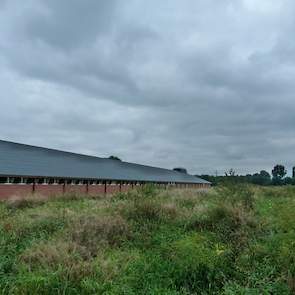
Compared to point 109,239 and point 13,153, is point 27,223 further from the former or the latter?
point 13,153

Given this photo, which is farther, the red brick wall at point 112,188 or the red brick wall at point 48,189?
the red brick wall at point 112,188

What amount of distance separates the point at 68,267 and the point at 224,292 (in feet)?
9.27

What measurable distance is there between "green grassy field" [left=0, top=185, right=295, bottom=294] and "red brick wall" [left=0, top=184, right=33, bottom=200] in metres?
15.9

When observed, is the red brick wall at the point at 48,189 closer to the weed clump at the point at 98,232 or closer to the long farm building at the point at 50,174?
the long farm building at the point at 50,174

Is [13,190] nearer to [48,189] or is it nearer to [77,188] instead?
[48,189]

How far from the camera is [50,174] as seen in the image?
3406cm

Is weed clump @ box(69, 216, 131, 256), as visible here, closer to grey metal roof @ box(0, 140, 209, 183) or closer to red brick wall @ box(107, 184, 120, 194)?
grey metal roof @ box(0, 140, 209, 183)

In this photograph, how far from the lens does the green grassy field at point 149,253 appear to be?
7.36 m

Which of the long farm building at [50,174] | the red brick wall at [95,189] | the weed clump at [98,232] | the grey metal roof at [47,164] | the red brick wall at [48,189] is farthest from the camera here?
the red brick wall at [95,189]

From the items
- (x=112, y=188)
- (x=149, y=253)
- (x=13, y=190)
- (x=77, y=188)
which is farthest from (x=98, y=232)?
(x=112, y=188)

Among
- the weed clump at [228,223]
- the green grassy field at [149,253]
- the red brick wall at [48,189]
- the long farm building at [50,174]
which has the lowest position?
the green grassy field at [149,253]

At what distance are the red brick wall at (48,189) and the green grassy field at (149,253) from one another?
1938 cm

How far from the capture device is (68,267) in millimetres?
7934

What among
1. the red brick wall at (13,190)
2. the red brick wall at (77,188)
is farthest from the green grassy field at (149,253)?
the red brick wall at (77,188)
